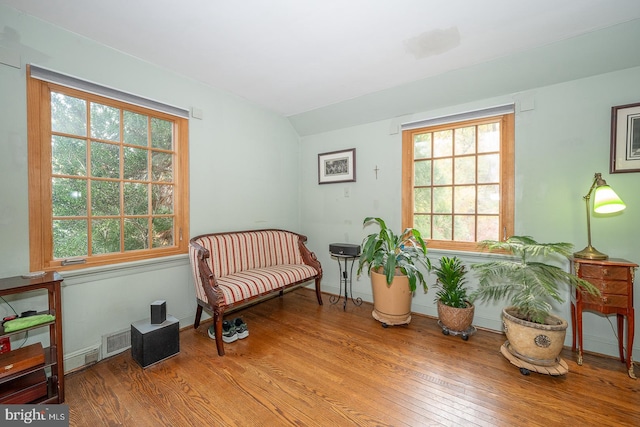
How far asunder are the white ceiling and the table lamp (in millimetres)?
1149

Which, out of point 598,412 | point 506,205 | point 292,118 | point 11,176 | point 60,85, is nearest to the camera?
point 598,412

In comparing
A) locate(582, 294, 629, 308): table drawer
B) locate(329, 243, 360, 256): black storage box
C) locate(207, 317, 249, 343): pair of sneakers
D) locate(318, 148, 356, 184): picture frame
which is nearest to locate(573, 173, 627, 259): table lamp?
locate(582, 294, 629, 308): table drawer

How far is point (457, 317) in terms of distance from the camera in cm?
240

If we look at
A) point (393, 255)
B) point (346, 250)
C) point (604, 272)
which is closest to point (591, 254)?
point (604, 272)

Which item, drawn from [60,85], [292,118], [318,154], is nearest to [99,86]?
[60,85]

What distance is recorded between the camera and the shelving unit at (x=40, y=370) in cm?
146

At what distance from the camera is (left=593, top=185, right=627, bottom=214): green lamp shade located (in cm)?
188

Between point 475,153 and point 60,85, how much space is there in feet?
12.0

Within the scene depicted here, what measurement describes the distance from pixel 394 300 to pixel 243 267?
166cm

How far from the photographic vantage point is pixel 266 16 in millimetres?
1771

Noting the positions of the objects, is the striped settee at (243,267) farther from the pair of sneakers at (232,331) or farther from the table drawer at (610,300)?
the table drawer at (610,300)

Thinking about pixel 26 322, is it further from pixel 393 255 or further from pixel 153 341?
pixel 393 255

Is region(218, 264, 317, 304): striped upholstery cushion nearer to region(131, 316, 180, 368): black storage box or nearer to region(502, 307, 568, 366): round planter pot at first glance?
region(131, 316, 180, 368): black storage box

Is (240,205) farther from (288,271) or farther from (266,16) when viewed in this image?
(266,16)
